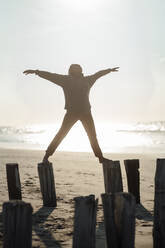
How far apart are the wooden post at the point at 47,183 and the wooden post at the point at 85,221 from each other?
3.03 meters

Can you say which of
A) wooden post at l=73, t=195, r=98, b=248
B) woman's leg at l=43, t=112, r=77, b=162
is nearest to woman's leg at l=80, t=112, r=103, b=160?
woman's leg at l=43, t=112, r=77, b=162

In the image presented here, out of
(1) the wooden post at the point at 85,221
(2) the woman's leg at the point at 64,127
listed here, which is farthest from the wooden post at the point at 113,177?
(1) the wooden post at the point at 85,221

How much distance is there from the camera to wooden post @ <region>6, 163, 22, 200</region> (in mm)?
6344

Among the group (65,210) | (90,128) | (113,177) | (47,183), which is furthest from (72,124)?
(65,210)

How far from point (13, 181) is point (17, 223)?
3.35 metres

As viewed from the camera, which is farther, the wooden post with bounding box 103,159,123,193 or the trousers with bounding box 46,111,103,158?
the trousers with bounding box 46,111,103,158

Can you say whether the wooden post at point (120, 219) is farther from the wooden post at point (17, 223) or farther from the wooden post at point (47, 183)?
the wooden post at point (47, 183)

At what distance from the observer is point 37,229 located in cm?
496

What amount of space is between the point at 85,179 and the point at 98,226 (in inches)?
204

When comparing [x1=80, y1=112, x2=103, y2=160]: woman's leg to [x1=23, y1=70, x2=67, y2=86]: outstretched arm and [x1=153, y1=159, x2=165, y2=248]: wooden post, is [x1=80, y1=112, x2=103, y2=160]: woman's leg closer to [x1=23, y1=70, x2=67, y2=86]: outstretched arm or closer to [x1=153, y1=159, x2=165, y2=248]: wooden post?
[x1=23, y1=70, x2=67, y2=86]: outstretched arm

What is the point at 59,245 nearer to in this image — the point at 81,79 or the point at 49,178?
the point at 49,178

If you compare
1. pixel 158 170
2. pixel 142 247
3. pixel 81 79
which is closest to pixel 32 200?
pixel 81 79

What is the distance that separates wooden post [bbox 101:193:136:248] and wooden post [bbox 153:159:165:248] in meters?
0.58

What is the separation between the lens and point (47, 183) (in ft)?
21.3
